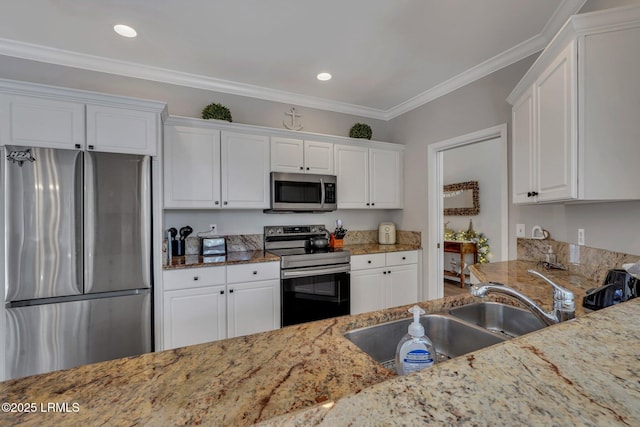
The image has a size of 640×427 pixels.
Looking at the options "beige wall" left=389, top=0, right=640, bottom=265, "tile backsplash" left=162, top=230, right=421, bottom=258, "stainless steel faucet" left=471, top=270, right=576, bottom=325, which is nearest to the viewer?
"stainless steel faucet" left=471, top=270, right=576, bottom=325

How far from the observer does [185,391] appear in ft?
2.09

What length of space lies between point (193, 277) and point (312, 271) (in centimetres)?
105

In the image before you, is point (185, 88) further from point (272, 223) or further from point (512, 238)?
point (512, 238)

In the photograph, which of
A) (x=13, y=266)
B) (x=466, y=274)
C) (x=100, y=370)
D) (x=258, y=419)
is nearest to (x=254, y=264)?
(x=13, y=266)

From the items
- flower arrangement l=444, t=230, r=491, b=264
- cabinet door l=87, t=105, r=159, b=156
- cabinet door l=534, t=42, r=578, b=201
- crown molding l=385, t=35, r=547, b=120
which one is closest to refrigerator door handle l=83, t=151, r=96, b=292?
cabinet door l=87, t=105, r=159, b=156

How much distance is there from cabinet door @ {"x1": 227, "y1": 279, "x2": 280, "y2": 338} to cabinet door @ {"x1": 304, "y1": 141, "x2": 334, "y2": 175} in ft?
4.22

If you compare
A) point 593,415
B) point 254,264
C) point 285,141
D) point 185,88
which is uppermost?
point 185,88

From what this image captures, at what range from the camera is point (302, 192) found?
10.3 ft

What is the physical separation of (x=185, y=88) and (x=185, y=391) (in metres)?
2.99

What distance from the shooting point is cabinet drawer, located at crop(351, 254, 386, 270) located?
3064 millimetres

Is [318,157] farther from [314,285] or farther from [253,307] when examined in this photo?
[253,307]

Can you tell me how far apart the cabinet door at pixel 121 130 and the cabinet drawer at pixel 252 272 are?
1.15 metres

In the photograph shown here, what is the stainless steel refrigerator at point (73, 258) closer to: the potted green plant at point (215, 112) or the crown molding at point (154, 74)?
the potted green plant at point (215, 112)

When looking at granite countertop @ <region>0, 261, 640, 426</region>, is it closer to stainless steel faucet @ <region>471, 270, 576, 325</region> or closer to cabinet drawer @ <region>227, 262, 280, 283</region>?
stainless steel faucet @ <region>471, 270, 576, 325</region>
